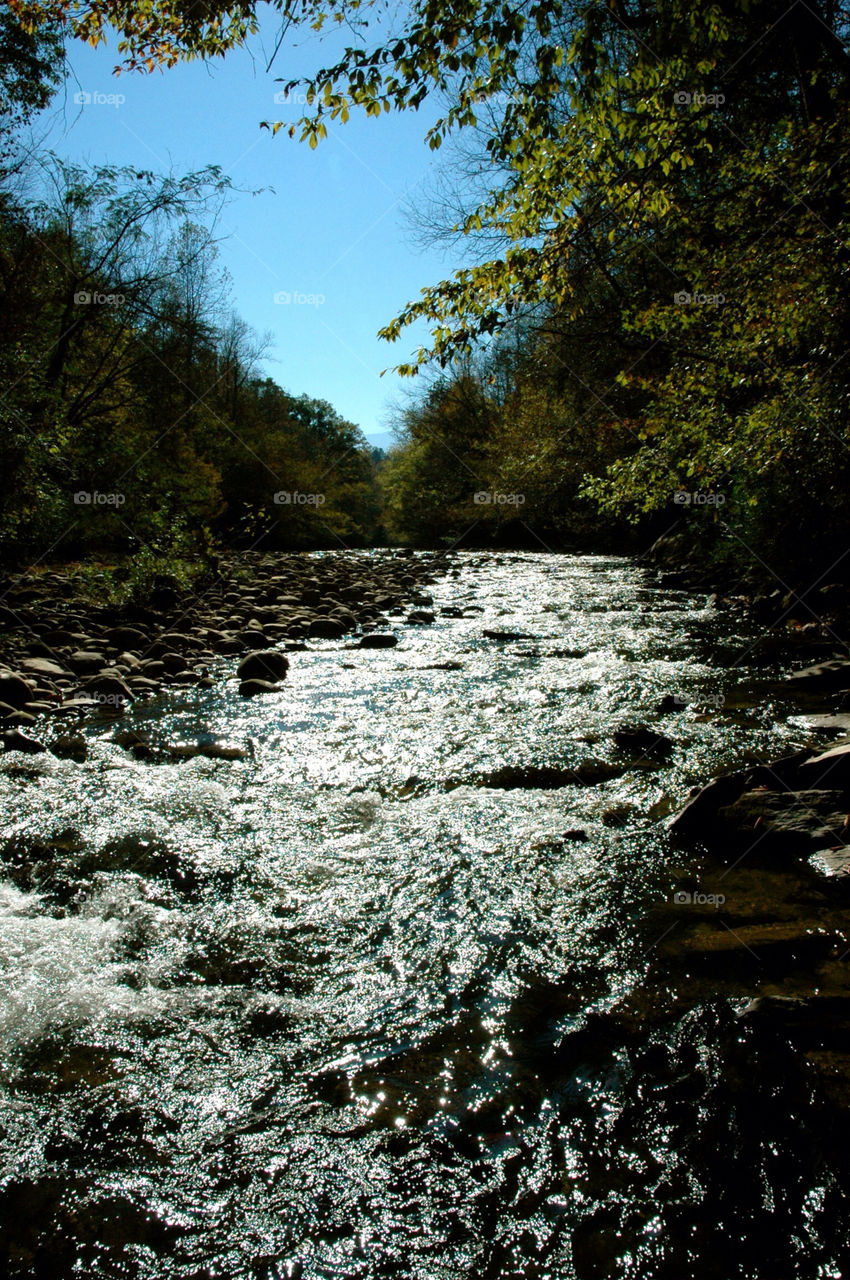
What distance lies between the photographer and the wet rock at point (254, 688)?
6.87m

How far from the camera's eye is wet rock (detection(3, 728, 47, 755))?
5.05 m

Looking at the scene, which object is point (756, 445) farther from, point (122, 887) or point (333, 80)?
point (122, 887)

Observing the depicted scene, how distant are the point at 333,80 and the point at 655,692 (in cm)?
526

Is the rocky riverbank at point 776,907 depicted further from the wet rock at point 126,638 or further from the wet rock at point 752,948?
the wet rock at point 126,638

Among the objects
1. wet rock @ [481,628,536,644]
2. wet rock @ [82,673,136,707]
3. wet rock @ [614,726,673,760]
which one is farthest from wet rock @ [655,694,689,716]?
wet rock @ [82,673,136,707]

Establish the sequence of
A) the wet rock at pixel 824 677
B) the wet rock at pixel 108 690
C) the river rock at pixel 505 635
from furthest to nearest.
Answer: the river rock at pixel 505 635 → the wet rock at pixel 108 690 → the wet rock at pixel 824 677

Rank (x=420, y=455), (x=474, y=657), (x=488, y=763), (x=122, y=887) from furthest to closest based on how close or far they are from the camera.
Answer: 1. (x=420, y=455)
2. (x=474, y=657)
3. (x=488, y=763)
4. (x=122, y=887)

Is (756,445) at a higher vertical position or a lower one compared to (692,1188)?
higher

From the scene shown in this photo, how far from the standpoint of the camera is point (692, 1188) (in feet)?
5.83

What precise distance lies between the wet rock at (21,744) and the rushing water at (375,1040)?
25cm

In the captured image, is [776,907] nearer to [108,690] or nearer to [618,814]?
Answer: [618,814]

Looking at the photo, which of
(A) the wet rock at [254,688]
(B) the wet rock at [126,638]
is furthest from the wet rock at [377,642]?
(B) the wet rock at [126,638]

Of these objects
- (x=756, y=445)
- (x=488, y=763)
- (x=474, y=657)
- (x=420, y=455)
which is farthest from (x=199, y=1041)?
(x=420, y=455)

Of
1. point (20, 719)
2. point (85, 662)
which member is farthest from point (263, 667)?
point (20, 719)
